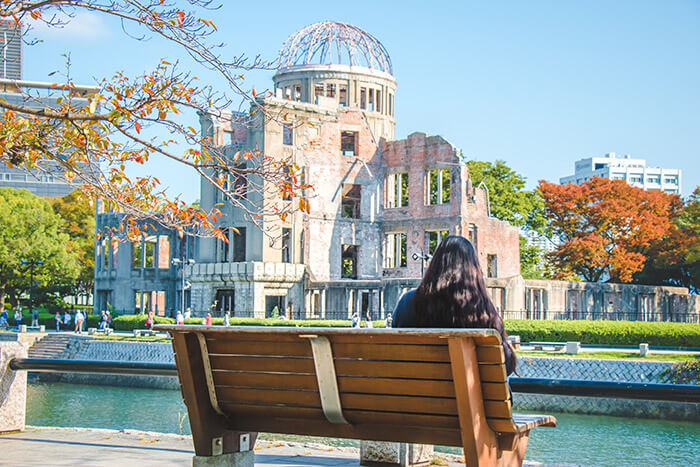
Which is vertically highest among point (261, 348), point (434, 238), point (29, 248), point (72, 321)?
point (434, 238)

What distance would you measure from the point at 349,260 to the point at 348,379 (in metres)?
49.2

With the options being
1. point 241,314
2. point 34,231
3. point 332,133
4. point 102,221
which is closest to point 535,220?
point 332,133

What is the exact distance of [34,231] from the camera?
177ft

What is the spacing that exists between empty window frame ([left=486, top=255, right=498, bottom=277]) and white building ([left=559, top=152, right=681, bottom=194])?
355 feet

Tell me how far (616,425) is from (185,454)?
49.1 ft

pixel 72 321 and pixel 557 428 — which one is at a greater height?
pixel 72 321

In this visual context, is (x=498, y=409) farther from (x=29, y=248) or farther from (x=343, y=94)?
(x=29, y=248)

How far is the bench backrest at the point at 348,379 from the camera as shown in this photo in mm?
3629

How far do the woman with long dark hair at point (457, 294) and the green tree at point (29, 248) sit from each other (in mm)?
51594

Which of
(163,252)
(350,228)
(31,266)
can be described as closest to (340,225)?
(350,228)

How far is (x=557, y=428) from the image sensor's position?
1780 centimetres

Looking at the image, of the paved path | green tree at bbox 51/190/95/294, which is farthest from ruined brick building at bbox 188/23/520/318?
the paved path

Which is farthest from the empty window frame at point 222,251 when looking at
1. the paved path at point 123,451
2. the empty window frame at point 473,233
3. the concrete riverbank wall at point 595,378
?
the paved path at point 123,451

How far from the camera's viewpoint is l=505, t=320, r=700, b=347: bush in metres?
28.2
